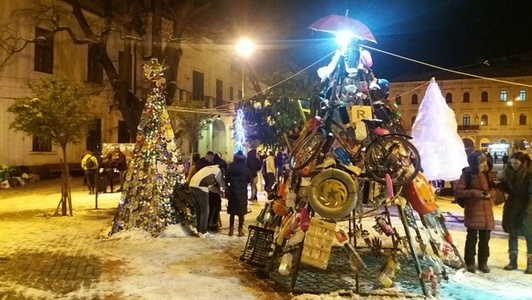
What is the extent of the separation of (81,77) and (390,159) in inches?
980

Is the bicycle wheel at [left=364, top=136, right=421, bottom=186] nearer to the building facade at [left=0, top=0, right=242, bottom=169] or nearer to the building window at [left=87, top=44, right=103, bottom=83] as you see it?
the building facade at [left=0, top=0, right=242, bottom=169]

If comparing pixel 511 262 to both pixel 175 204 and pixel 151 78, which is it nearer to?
pixel 175 204

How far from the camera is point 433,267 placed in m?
7.35

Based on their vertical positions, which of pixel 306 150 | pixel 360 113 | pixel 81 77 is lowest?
pixel 306 150

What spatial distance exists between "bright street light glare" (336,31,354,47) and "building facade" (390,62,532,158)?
6145cm

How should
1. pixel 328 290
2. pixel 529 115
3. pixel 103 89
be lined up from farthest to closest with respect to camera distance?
pixel 529 115, pixel 103 89, pixel 328 290

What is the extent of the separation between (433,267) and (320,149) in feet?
8.24

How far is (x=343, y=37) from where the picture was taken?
7.95m

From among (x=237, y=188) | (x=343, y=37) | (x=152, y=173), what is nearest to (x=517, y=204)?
(x=343, y=37)

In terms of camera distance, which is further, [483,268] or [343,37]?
[343,37]

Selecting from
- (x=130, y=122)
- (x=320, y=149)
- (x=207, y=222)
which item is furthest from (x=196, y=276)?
(x=130, y=122)

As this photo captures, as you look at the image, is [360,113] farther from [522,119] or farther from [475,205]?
[522,119]

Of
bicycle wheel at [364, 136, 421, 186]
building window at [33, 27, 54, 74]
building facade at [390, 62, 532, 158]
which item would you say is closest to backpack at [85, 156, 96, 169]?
building window at [33, 27, 54, 74]

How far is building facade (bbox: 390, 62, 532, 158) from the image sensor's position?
219ft
